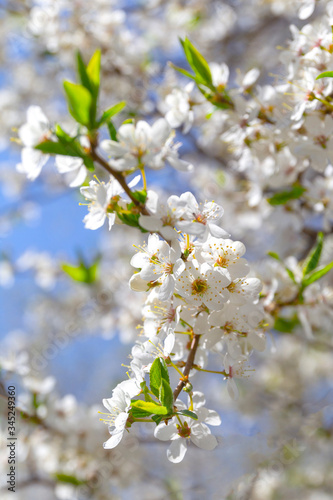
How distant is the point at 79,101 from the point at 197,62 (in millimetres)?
508

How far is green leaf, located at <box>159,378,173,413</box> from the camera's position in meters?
0.78

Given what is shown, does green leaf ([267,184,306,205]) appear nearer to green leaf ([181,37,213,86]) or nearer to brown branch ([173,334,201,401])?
green leaf ([181,37,213,86])

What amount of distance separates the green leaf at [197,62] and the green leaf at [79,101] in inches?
18.5

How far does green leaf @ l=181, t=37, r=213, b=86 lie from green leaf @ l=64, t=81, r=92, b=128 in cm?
47

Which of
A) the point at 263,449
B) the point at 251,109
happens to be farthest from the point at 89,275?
the point at 263,449

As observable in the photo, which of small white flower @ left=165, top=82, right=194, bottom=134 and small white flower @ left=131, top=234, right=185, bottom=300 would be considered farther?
small white flower @ left=165, top=82, right=194, bottom=134

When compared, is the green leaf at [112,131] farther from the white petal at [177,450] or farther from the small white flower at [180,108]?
the white petal at [177,450]

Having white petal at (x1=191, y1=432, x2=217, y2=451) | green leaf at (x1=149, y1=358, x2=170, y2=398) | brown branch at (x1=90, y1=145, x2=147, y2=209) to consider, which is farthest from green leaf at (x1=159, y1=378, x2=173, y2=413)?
brown branch at (x1=90, y1=145, x2=147, y2=209)

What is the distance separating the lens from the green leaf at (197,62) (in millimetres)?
1104

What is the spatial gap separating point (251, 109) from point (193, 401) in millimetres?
811

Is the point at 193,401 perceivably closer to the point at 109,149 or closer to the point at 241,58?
the point at 109,149

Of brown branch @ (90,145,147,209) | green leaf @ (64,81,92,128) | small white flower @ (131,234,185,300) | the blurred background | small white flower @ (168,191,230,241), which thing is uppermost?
green leaf @ (64,81,92,128)

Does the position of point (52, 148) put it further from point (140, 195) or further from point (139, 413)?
point (139, 413)

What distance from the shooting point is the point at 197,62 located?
1124mm
